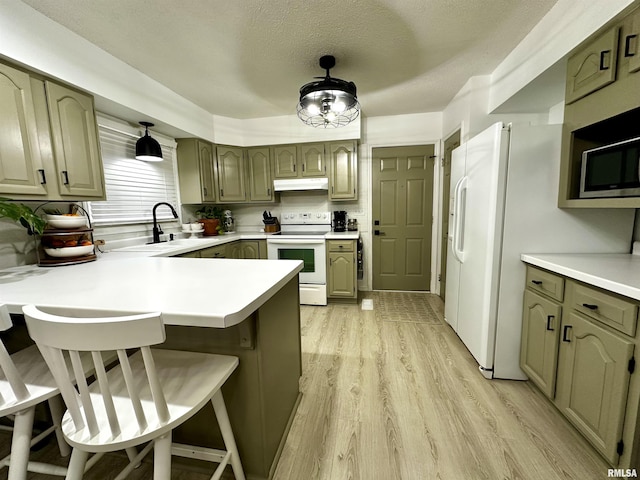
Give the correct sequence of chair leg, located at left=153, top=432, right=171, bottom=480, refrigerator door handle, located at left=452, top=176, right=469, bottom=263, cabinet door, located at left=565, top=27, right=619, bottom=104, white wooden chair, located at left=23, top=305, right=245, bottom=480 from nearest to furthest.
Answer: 1. white wooden chair, located at left=23, top=305, right=245, bottom=480
2. chair leg, located at left=153, top=432, right=171, bottom=480
3. cabinet door, located at left=565, top=27, right=619, bottom=104
4. refrigerator door handle, located at left=452, top=176, right=469, bottom=263

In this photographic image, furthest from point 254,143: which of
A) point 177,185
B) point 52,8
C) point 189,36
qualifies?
point 52,8

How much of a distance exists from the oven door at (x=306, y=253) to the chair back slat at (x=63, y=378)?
2.59 m

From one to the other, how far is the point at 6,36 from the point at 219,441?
241 cm

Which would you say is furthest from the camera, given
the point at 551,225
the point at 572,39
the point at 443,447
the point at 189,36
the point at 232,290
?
the point at 189,36

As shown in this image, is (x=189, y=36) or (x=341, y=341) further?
(x=341, y=341)

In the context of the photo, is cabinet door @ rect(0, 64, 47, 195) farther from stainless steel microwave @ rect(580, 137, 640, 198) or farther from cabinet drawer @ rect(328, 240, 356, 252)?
stainless steel microwave @ rect(580, 137, 640, 198)

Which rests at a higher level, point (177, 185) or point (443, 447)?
point (177, 185)

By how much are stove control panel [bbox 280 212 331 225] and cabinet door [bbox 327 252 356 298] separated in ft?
2.34

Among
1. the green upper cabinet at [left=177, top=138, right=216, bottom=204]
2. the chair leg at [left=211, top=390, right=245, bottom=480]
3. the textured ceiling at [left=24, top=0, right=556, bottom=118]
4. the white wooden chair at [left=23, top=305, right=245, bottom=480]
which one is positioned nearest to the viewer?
the white wooden chair at [left=23, top=305, right=245, bottom=480]

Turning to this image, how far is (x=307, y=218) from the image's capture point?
3.84 metres

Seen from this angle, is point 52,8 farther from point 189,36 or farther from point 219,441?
point 219,441

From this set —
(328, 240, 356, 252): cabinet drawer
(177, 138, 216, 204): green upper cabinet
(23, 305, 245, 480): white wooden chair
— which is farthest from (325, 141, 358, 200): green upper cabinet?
(23, 305, 245, 480): white wooden chair

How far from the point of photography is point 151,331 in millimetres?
664

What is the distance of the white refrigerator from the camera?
1628 mm
